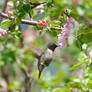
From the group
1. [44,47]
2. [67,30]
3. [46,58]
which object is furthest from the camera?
[44,47]

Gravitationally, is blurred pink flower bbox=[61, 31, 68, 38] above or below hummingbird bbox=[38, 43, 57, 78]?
above

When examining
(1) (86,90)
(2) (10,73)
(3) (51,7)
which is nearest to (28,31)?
(2) (10,73)

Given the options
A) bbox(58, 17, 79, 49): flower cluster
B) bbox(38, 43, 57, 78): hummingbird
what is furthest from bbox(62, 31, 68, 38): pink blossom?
bbox(38, 43, 57, 78): hummingbird

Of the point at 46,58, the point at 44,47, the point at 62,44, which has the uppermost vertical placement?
the point at 62,44

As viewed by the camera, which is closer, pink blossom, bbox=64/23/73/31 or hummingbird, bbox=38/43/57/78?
pink blossom, bbox=64/23/73/31

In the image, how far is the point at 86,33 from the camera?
4.91 ft

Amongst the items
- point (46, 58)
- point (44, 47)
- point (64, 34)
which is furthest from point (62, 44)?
point (44, 47)

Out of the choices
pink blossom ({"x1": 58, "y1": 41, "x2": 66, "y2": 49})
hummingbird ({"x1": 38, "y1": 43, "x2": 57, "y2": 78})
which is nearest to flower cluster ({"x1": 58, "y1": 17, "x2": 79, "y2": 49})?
pink blossom ({"x1": 58, "y1": 41, "x2": 66, "y2": 49})

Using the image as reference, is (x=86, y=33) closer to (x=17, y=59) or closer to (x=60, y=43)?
(x=60, y=43)

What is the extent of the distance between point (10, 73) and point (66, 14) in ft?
7.50

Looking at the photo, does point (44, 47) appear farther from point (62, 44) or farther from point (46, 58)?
point (62, 44)

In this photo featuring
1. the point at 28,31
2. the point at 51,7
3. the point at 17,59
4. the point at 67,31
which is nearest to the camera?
the point at 67,31

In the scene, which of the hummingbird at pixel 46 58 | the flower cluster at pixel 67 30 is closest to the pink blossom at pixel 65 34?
the flower cluster at pixel 67 30

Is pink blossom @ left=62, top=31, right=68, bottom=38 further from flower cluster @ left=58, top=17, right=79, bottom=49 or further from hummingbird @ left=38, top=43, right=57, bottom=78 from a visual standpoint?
hummingbird @ left=38, top=43, right=57, bottom=78
